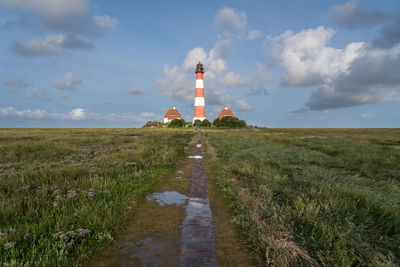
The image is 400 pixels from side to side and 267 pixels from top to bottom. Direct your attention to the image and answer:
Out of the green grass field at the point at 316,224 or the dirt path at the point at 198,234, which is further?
the dirt path at the point at 198,234

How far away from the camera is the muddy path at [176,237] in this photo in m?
3.22

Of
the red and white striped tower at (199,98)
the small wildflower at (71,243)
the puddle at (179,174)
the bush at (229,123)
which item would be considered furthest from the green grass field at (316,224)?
the bush at (229,123)

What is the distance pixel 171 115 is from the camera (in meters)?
104

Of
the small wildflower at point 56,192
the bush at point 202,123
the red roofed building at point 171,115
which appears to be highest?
the red roofed building at point 171,115

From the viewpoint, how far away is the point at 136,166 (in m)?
9.73

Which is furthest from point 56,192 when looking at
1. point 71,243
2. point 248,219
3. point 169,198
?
point 248,219

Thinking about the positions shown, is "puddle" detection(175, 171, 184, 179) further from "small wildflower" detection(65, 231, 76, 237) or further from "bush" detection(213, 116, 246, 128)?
"bush" detection(213, 116, 246, 128)

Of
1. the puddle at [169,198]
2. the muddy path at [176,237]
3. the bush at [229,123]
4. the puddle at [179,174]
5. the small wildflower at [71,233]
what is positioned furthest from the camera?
the bush at [229,123]

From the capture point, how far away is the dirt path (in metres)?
3.24

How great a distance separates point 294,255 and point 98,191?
5.24 metres

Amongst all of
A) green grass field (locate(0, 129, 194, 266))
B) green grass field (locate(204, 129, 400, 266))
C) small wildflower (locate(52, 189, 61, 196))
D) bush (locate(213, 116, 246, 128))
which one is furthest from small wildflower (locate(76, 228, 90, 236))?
bush (locate(213, 116, 246, 128))

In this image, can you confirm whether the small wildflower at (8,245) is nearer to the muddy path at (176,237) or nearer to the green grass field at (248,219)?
the green grass field at (248,219)

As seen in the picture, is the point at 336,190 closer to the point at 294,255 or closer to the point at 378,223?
the point at 378,223

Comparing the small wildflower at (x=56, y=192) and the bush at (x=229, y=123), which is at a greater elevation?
the bush at (x=229, y=123)
